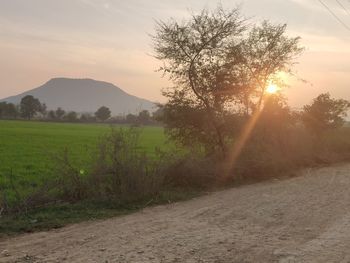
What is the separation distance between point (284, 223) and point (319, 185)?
6.18m

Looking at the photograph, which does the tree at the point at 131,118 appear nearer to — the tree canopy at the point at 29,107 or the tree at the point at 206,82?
the tree at the point at 206,82

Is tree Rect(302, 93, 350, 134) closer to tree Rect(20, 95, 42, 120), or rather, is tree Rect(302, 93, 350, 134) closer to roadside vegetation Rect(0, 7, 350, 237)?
roadside vegetation Rect(0, 7, 350, 237)

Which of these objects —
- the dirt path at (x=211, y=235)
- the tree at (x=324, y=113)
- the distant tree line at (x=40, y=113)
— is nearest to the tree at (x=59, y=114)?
the distant tree line at (x=40, y=113)

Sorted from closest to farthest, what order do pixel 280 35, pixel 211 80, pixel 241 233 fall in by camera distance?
pixel 241 233 < pixel 211 80 < pixel 280 35

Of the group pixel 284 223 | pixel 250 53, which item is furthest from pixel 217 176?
pixel 250 53

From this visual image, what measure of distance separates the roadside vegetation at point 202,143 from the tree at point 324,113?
0.06 metres

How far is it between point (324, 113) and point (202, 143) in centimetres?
1052

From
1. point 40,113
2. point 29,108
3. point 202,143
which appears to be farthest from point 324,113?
point 40,113

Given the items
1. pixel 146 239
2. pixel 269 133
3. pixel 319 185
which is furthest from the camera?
pixel 269 133

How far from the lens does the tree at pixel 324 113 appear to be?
26.3 meters

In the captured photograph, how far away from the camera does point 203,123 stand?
18688 mm

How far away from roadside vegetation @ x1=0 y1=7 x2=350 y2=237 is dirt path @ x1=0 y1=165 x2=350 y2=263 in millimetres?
1213

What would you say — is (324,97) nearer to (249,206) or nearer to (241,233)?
(249,206)

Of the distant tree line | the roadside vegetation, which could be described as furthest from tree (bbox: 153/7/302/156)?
the distant tree line
